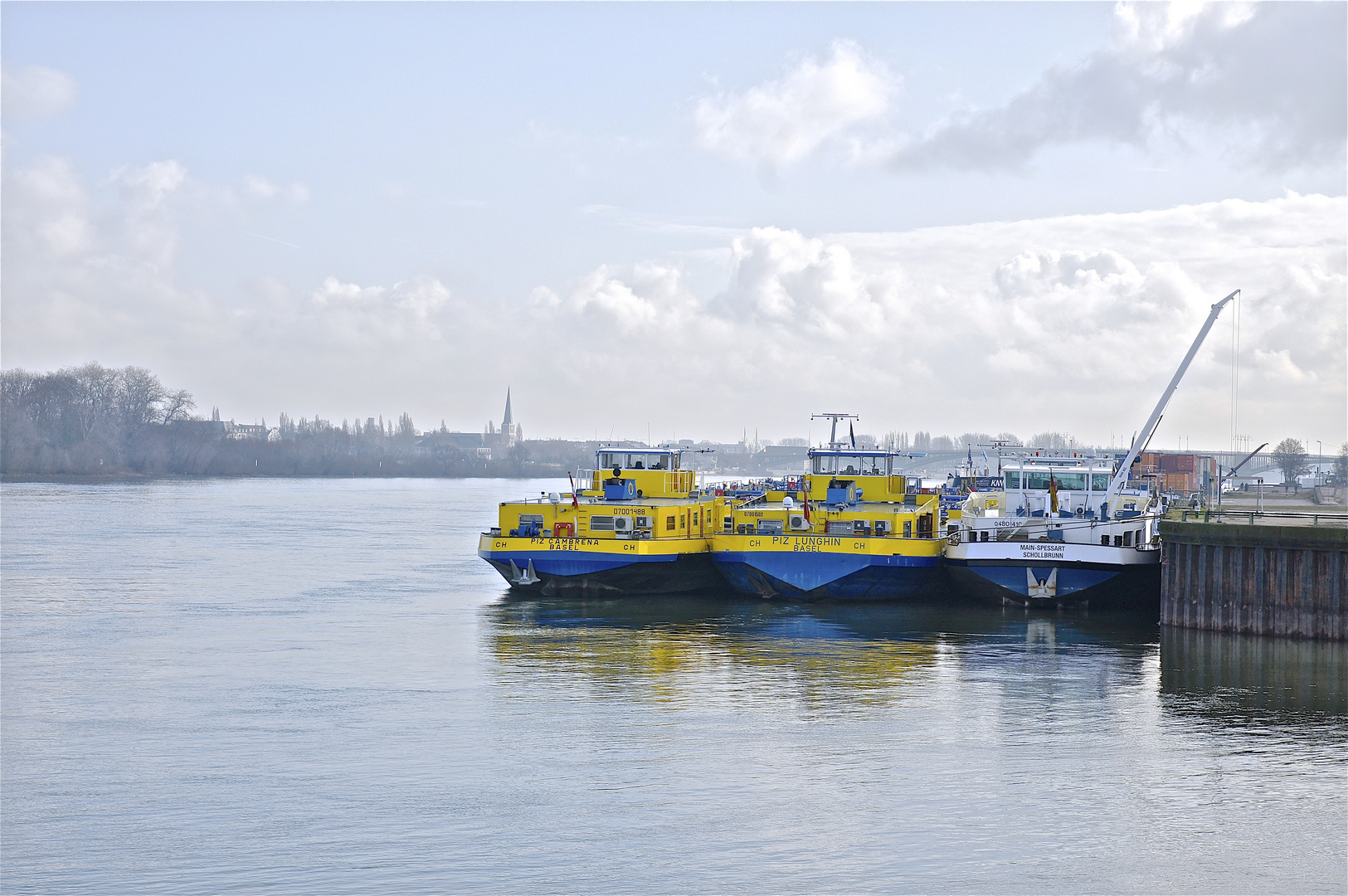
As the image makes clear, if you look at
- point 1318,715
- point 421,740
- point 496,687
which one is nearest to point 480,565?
point 496,687

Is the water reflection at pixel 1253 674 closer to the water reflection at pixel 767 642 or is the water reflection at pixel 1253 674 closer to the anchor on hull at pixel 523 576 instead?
the water reflection at pixel 767 642

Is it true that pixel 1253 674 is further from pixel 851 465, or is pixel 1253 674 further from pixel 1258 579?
pixel 851 465

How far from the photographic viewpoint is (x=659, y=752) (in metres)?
22.4

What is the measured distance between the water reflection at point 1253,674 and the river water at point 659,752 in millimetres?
124

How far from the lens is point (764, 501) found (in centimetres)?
6250

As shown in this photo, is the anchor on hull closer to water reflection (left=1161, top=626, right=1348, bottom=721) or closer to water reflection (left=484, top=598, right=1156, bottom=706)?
water reflection (left=484, top=598, right=1156, bottom=706)

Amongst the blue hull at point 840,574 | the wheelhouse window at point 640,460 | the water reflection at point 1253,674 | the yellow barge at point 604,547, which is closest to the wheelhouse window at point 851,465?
the yellow barge at point 604,547

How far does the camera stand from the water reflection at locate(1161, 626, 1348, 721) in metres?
26.8

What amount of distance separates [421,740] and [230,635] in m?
15.6

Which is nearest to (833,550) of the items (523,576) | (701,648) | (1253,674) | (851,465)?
(851,465)

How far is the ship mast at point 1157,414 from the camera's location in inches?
1935

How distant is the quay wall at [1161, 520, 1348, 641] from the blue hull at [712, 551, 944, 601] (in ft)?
28.5

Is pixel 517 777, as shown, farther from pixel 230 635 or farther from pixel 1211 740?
pixel 230 635

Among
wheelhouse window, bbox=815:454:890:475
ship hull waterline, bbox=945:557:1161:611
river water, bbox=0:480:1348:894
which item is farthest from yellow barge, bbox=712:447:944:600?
wheelhouse window, bbox=815:454:890:475
